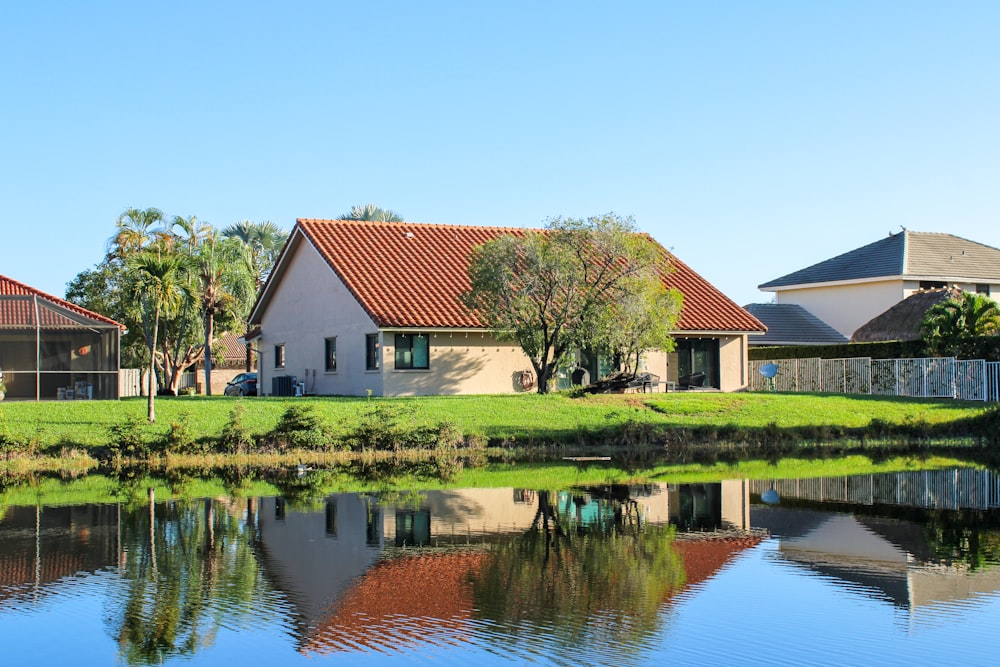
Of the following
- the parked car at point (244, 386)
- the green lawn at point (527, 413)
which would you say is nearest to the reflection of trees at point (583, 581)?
the green lawn at point (527, 413)

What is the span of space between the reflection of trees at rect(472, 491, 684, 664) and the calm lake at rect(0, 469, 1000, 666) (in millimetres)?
40

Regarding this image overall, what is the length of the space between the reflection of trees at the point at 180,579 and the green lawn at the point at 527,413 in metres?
9.65

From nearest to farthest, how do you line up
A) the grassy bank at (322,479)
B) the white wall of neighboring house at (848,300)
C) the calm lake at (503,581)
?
the calm lake at (503,581), the grassy bank at (322,479), the white wall of neighboring house at (848,300)

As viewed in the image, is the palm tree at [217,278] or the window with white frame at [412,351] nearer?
the window with white frame at [412,351]

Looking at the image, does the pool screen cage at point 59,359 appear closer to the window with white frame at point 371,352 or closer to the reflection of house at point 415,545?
the window with white frame at point 371,352

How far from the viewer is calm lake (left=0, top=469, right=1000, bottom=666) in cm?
1020

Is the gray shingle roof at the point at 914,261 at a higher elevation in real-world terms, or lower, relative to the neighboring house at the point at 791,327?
higher

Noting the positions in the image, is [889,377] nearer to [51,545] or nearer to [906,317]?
[906,317]

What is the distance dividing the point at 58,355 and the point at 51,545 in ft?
65.4

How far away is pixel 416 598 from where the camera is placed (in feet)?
39.6

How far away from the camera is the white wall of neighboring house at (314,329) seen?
36.8 metres

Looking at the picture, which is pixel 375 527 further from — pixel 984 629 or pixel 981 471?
pixel 981 471

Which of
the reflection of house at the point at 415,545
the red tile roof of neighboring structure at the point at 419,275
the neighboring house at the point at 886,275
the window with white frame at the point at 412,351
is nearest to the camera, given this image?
the reflection of house at the point at 415,545

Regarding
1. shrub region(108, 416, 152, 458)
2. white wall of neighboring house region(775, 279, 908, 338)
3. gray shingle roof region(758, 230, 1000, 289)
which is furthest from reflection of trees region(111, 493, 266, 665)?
gray shingle roof region(758, 230, 1000, 289)
